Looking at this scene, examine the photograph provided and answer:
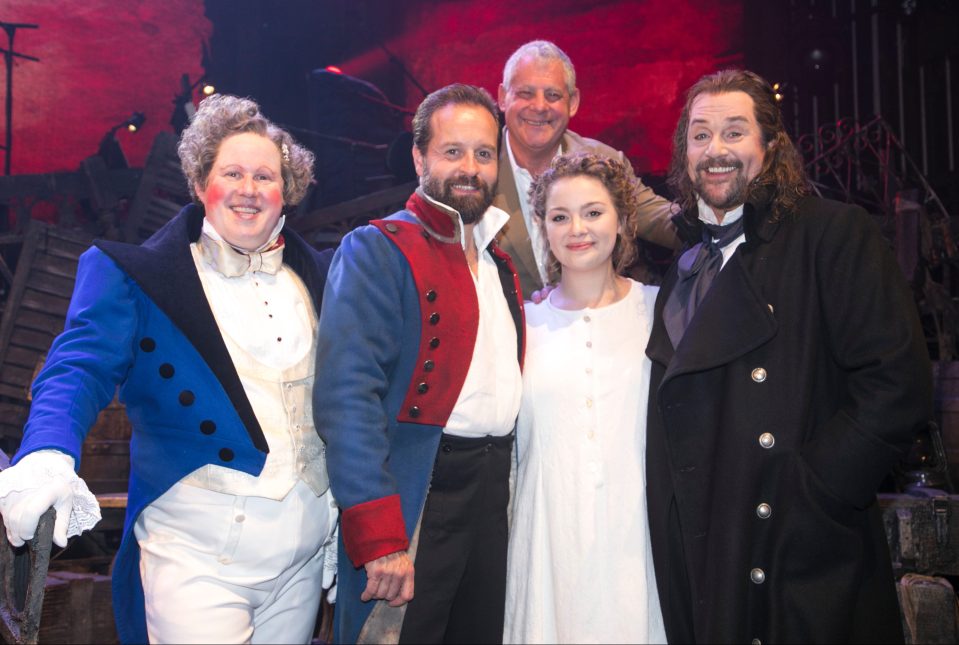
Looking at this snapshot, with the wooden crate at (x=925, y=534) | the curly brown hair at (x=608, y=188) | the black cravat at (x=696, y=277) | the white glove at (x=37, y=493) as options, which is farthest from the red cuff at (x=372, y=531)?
the wooden crate at (x=925, y=534)

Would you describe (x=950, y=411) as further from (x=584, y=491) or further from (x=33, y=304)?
(x=33, y=304)

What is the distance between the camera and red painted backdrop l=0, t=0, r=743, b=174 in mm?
7285

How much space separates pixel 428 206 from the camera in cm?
234

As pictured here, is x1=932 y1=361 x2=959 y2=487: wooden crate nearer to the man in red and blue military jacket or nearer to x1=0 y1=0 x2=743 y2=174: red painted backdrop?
the man in red and blue military jacket

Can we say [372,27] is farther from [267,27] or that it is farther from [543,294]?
[543,294]

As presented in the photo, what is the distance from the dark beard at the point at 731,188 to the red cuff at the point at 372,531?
3.95 feet

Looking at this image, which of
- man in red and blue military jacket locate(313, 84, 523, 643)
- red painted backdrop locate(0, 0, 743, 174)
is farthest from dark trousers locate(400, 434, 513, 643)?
red painted backdrop locate(0, 0, 743, 174)

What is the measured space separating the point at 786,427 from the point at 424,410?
890 millimetres

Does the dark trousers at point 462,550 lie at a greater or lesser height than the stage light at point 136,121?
lesser

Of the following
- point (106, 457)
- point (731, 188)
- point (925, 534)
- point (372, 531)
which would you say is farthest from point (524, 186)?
point (106, 457)

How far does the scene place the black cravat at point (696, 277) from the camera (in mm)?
2203

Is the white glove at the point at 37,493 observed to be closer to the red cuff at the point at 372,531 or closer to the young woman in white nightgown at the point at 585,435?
the red cuff at the point at 372,531

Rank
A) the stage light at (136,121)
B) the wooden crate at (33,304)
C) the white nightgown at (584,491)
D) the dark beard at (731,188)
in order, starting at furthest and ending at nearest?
the stage light at (136,121) → the wooden crate at (33,304) → the dark beard at (731,188) → the white nightgown at (584,491)

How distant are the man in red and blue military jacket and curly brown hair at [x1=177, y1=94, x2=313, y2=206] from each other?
0.26 meters
